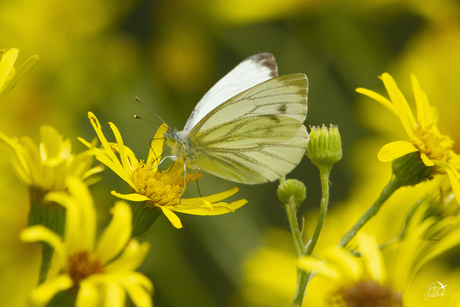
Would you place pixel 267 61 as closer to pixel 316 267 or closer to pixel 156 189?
pixel 156 189

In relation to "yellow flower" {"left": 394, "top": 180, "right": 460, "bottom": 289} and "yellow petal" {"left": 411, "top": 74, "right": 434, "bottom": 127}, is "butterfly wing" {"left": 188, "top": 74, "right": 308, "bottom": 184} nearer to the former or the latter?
"yellow petal" {"left": 411, "top": 74, "right": 434, "bottom": 127}

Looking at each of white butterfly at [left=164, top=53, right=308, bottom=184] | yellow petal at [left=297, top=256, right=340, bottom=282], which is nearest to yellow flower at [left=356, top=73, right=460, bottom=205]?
white butterfly at [left=164, top=53, right=308, bottom=184]

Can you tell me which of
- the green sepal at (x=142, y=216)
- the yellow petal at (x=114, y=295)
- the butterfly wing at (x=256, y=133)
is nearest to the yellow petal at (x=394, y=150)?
the butterfly wing at (x=256, y=133)

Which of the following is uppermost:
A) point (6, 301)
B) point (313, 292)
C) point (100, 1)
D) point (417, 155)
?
point (100, 1)

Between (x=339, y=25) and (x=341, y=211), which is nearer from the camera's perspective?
(x=341, y=211)

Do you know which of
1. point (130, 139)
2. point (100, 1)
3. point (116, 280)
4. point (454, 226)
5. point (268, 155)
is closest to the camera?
point (116, 280)

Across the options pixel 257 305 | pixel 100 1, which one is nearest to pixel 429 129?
pixel 257 305

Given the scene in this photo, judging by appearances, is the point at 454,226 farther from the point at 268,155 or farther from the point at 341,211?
the point at 341,211

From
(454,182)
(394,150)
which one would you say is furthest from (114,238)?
(454,182)
